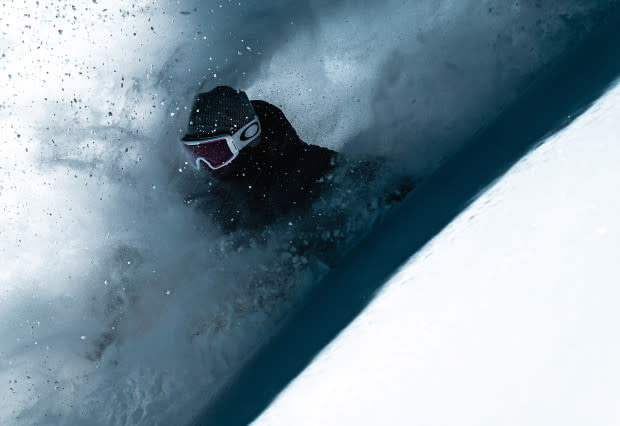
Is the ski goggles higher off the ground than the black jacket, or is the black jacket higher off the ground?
the ski goggles

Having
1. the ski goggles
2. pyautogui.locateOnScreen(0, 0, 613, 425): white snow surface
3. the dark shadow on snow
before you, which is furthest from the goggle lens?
the dark shadow on snow

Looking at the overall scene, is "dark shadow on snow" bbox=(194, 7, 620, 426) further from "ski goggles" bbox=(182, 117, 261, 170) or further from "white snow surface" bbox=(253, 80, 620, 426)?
"ski goggles" bbox=(182, 117, 261, 170)

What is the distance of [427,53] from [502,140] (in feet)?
1.08

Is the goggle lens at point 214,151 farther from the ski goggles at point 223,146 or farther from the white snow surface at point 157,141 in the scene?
the white snow surface at point 157,141

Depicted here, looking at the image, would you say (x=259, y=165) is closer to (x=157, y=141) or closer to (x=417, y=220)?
(x=157, y=141)

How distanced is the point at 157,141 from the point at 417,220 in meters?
0.66

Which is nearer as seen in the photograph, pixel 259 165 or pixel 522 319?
pixel 522 319

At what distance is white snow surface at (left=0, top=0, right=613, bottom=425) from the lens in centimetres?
89

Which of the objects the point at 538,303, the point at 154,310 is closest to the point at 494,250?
the point at 538,303

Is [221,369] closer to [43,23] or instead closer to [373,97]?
[373,97]

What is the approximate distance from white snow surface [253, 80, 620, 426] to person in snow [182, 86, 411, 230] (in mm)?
444

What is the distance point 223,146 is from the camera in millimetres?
837

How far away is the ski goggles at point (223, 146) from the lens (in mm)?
832

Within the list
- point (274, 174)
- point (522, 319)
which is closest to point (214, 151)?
point (274, 174)
